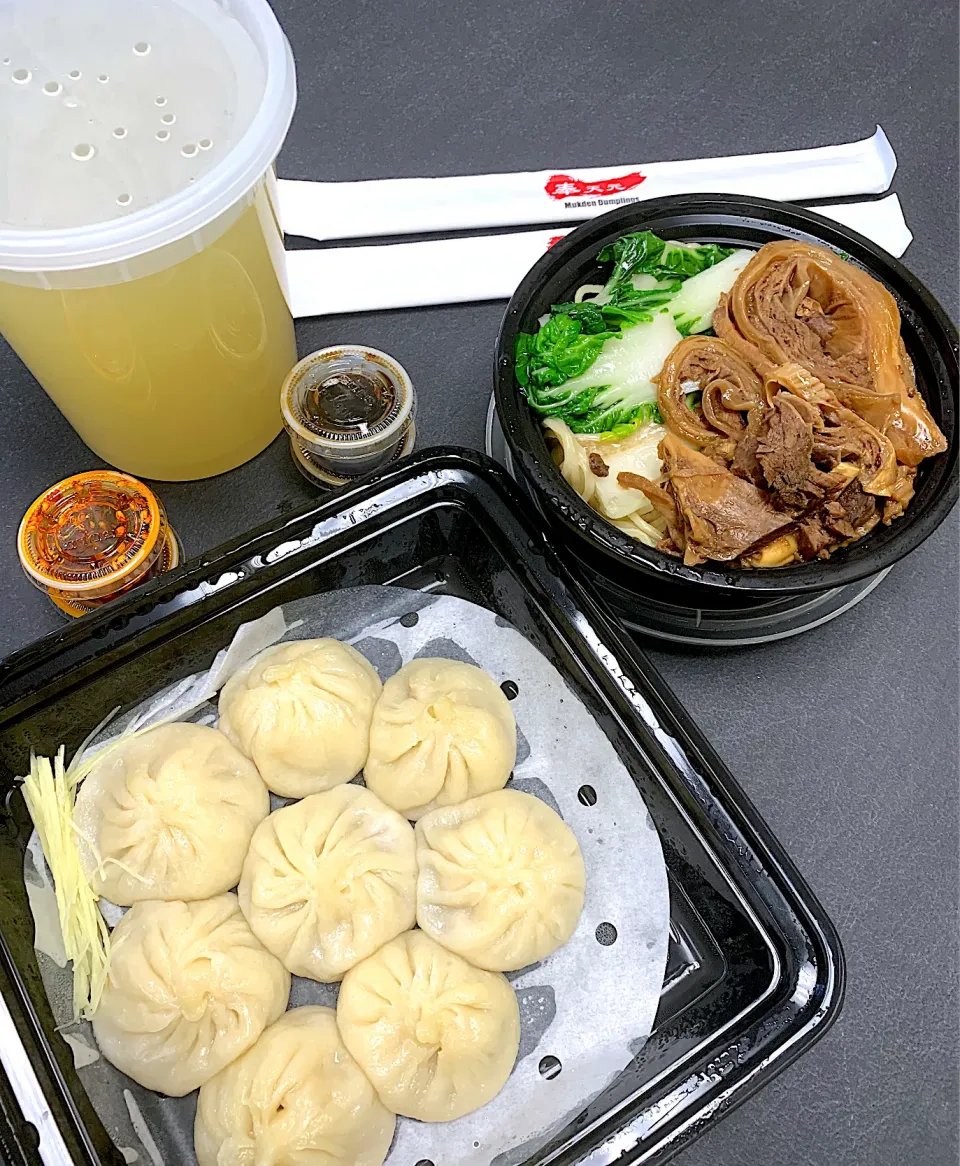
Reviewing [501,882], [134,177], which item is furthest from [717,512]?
[134,177]

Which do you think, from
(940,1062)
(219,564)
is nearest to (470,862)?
(219,564)

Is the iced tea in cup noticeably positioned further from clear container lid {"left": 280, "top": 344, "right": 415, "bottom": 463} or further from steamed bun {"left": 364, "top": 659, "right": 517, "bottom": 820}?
steamed bun {"left": 364, "top": 659, "right": 517, "bottom": 820}

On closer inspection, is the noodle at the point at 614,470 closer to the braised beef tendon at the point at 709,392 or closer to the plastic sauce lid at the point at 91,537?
the braised beef tendon at the point at 709,392

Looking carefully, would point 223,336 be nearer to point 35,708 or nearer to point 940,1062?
point 35,708

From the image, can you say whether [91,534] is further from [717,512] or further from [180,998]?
[717,512]

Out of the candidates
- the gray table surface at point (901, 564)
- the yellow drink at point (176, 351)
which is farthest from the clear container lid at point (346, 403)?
the gray table surface at point (901, 564)
